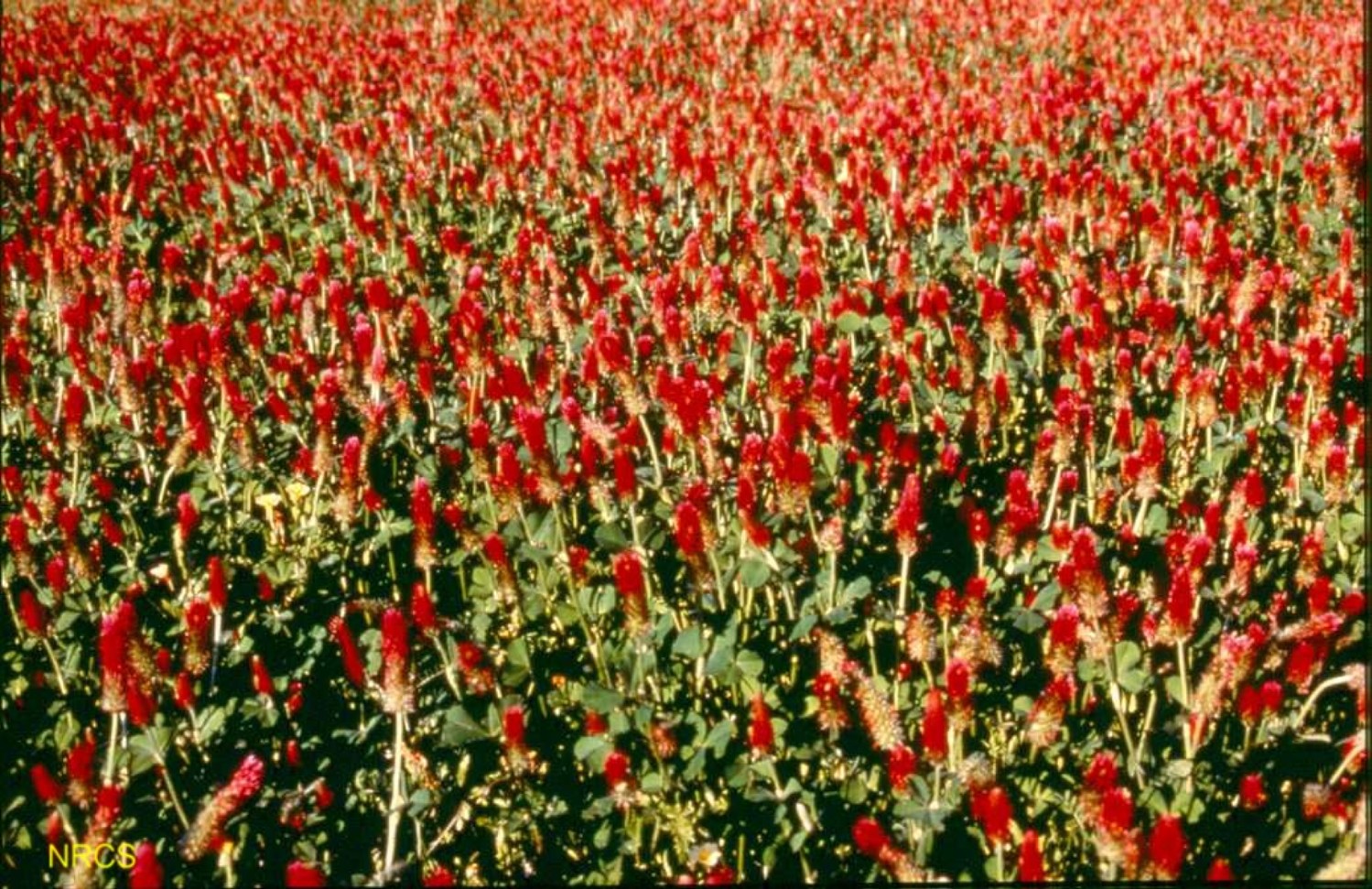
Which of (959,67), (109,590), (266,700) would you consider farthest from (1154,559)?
(959,67)

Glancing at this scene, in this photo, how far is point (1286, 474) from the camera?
4.02 meters

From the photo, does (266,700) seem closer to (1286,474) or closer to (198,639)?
(198,639)

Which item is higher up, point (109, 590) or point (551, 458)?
point (551, 458)

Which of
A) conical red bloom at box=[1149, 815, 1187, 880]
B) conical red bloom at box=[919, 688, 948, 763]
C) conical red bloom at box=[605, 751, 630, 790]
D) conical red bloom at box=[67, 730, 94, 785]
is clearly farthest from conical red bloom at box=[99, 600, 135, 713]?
conical red bloom at box=[1149, 815, 1187, 880]

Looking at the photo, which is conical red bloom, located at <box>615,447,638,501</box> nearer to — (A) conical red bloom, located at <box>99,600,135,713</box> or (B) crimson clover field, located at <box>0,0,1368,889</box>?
(B) crimson clover field, located at <box>0,0,1368,889</box>

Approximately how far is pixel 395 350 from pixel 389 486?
717 millimetres

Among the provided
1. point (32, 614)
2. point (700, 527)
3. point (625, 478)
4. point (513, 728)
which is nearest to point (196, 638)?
point (32, 614)

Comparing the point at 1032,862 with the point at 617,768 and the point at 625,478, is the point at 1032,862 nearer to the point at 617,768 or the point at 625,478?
the point at 617,768

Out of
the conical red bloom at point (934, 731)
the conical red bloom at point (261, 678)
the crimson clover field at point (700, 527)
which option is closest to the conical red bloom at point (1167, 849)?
the crimson clover field at point (700, 527)

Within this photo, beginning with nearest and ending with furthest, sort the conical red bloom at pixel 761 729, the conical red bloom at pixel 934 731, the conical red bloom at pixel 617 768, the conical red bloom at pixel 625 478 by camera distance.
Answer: the conical red bloom at pixel 934 731 < the conical red bloom at pixel 617 768 < the conical red bloom at pixel 761 729 < the conical red bloom at pixel 625 478

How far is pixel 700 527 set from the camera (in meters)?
3.00

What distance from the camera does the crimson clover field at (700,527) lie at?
109 inches

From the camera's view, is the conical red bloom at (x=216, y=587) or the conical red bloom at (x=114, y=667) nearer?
the conical red bloom at (x=114, y=667)

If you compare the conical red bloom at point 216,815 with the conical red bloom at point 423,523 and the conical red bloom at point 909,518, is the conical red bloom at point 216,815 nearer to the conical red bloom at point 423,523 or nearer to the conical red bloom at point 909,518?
the conical red bloom at point 423,523
